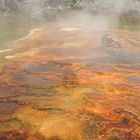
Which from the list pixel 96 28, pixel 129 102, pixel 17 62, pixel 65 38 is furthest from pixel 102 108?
pixel 96 28

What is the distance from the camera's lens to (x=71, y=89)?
12789 mm

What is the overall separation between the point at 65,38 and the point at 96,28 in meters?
4.56

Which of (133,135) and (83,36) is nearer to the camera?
(133,135)

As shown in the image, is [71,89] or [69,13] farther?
[69,13]

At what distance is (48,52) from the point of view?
60.1ft

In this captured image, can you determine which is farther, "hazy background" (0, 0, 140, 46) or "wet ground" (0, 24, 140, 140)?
"hazy background" (0, 0, 140, 46)

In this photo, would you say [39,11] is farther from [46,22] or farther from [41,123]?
[41,123]

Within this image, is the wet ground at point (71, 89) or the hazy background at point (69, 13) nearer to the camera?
the wet ground at point (71, 89)

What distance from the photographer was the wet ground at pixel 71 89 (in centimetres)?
969

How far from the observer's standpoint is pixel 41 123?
9969 mm

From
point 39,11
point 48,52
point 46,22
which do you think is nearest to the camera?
point 48,52

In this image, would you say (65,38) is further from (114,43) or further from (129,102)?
(129,102)

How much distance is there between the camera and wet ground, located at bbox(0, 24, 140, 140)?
381 inches

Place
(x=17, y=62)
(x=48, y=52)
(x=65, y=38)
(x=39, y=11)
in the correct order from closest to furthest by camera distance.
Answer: (x=17, y=62) → (x=48, y=52) → (x=65, y=38) → (x=39, y=11)
